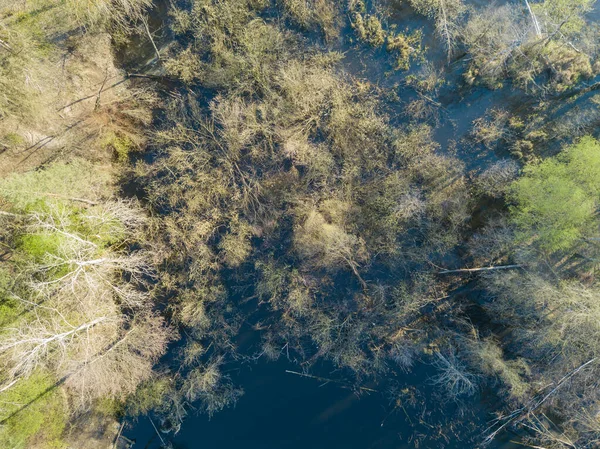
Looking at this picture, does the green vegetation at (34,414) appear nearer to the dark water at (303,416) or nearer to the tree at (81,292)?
the tree at (81,292)

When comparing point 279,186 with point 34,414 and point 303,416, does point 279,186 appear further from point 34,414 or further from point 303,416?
point 34,414

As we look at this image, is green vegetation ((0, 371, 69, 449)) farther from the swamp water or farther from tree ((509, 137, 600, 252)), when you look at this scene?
tree ((509, 137, 600, 252))

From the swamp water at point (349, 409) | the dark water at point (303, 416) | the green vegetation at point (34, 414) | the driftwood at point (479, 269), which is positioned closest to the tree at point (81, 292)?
the green vegetation at point (34, 414)

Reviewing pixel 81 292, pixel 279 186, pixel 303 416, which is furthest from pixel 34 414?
pixel 279 186

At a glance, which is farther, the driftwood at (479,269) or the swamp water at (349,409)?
the swamp water at (349,409)

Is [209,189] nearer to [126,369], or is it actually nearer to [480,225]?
[126,369]

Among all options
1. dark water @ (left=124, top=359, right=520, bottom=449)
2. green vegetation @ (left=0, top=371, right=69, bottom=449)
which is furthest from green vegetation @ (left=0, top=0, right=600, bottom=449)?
dark water @ (left=124, top=359, right=520, bottom=449)

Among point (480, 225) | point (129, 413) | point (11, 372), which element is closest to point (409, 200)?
point (480, 225)

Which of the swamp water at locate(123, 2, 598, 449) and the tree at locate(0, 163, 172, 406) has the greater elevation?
the tree at locate(0, 163, 172, 406)
